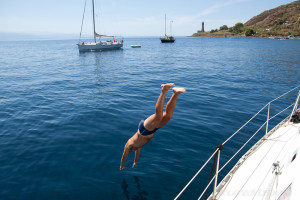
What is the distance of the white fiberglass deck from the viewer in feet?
12.3

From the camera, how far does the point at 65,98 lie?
16078 millimetres

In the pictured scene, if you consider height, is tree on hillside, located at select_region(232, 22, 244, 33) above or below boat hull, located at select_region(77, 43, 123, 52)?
above

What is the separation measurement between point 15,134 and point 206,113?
1098 cm

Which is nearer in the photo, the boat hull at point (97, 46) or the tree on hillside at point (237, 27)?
the boat hull at point (97, 46)

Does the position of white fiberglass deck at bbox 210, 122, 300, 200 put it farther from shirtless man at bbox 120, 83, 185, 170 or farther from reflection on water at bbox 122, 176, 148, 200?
reflection on water at bbox 122, 176, 148, 200

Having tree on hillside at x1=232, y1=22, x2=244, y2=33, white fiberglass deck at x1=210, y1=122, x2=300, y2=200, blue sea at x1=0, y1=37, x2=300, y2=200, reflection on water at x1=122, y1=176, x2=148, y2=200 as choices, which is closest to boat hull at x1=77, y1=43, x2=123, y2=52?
blue sea at x1=0, y1=37, x2=300, y2=200

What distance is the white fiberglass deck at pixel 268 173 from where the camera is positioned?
3.74m

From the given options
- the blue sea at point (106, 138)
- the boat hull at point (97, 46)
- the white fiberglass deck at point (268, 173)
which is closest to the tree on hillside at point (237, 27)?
the boat hull at point (97, 46)

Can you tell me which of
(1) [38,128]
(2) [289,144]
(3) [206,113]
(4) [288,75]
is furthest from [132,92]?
(4) [288,75]

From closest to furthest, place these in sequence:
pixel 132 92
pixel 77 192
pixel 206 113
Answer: pixel 77 192 → pixel 206 113 → pixel 132 92

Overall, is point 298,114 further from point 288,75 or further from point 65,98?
point 288,75

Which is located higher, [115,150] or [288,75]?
[288,75]

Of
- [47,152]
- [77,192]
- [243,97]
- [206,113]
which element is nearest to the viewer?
[77,192]

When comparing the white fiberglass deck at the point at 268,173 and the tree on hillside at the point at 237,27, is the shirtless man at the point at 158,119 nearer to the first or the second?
the white fiberglass deck at the point at 268,173
